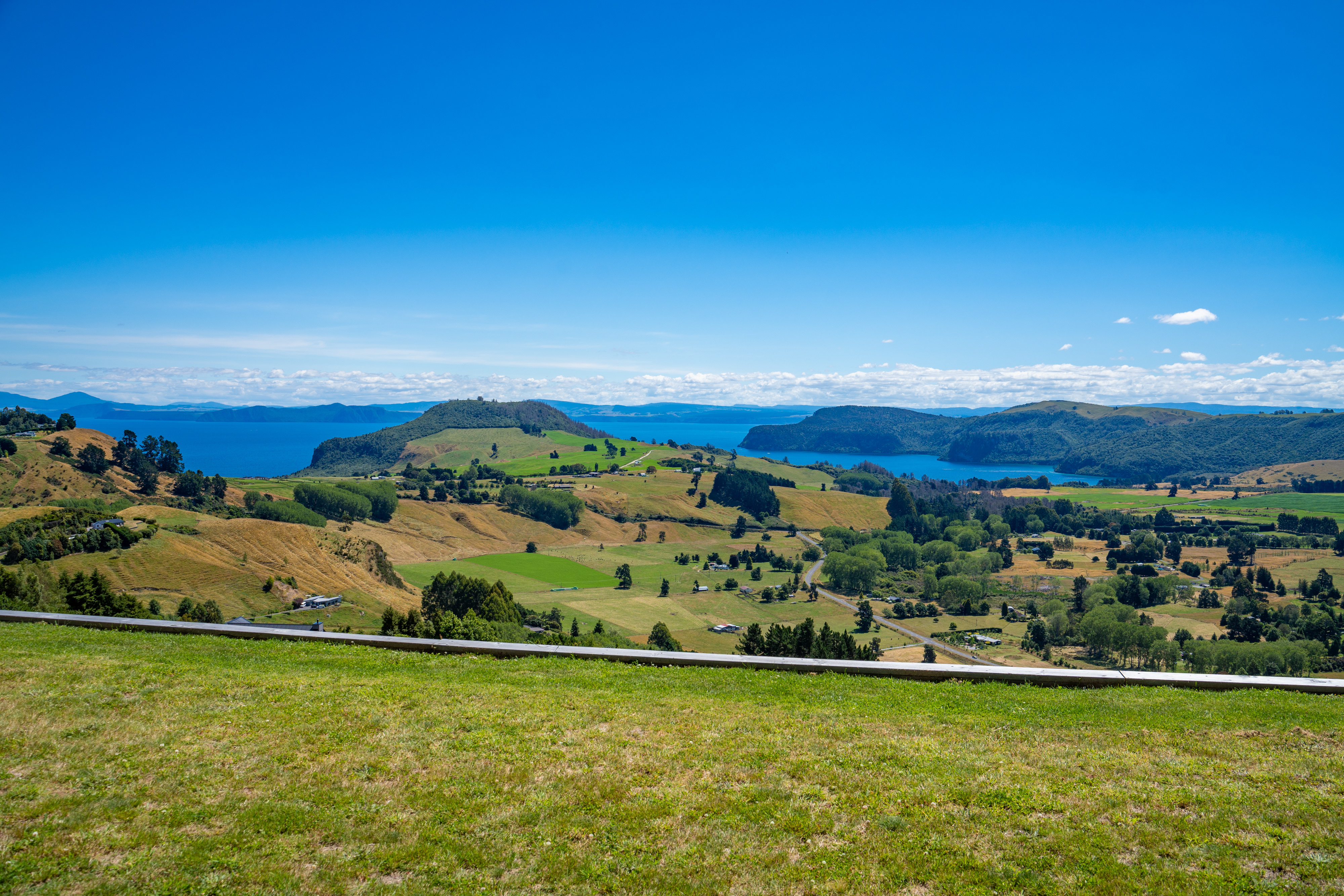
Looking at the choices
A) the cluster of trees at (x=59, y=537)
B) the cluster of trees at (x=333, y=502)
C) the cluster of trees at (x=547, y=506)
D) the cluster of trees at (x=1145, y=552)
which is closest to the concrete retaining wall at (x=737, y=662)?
the cluster of trees at (x=59, y=537)

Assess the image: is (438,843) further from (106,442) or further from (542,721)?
(106,442)

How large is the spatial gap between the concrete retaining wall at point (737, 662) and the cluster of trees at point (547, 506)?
6147 inches

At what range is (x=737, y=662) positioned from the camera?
16.0 m

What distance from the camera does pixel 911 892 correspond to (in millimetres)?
7344

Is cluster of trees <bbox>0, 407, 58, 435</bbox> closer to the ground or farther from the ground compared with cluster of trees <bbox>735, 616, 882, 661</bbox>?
farther from the ground

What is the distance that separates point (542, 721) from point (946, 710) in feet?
23.0

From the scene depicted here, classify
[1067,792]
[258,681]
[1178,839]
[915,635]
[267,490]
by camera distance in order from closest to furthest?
[1178,839] < [1067,792] < [258,681] < [915,635] < [267,490]

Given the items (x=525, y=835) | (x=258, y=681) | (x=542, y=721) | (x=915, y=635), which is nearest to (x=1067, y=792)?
(x=525, y=835)

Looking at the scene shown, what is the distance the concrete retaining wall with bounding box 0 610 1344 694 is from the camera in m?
14.1

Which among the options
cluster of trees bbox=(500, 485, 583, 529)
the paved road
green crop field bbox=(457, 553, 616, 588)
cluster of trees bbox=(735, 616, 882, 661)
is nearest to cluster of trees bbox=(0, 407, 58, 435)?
green crop field bbox=(457, 553, 616, 588)

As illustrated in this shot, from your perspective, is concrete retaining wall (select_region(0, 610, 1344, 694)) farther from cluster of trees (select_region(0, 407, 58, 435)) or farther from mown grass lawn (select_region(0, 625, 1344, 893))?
cluster of trees (select_region(0, 407, 58, 435))

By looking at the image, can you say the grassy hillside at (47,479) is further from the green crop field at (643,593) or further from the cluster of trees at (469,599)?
the cluster of trees at (469,599)

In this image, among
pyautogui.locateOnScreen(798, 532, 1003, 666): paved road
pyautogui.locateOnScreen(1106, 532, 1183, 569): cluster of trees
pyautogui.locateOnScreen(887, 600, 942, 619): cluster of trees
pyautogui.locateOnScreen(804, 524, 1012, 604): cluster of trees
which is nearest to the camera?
pyautogui.locateOnScreen(798, 532, 1003, 666): paved road

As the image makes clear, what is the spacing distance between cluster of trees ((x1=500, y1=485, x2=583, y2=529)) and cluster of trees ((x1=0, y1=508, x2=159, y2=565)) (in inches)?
4117
